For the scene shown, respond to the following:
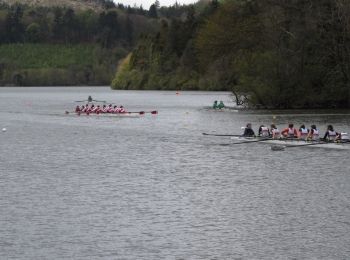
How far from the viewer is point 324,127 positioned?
59.0 metres

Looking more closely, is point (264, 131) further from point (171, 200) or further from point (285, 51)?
point (285, 51)

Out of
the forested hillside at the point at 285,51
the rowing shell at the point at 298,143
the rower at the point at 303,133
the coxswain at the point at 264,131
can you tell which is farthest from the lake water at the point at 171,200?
the forested hillside at the point at 285,51

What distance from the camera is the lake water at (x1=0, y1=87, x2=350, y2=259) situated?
21.6 metres

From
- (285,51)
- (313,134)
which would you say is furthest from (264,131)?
(285,51)

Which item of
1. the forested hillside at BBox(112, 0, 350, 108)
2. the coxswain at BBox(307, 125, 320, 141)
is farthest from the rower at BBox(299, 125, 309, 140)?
the forested hillside at BBox(112, 0, 350, 108)

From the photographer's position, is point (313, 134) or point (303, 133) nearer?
point (313, 134)

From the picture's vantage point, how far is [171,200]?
2855 cm

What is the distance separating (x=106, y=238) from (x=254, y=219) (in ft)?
18.0

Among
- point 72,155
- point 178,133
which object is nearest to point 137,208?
point 72,155

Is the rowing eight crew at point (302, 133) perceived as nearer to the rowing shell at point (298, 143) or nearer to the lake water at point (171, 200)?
the rowing shell at point (298, 143)

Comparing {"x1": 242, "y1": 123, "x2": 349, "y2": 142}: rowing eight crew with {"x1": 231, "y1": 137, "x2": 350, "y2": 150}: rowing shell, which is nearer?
{"x1": 231, "y1": 137, "x2": 350, "y2": 150}: rowing shell

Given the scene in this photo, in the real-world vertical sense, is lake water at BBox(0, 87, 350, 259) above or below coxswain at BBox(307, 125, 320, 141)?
below

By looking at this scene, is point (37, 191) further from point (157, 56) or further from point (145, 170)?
point (157, 56)

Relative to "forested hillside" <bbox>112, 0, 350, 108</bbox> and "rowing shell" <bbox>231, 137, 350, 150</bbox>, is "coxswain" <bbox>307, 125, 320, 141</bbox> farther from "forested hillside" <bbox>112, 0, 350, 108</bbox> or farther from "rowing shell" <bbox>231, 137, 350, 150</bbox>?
"forested hillside" <bbox>112, 0, 350, 108</bbox>
